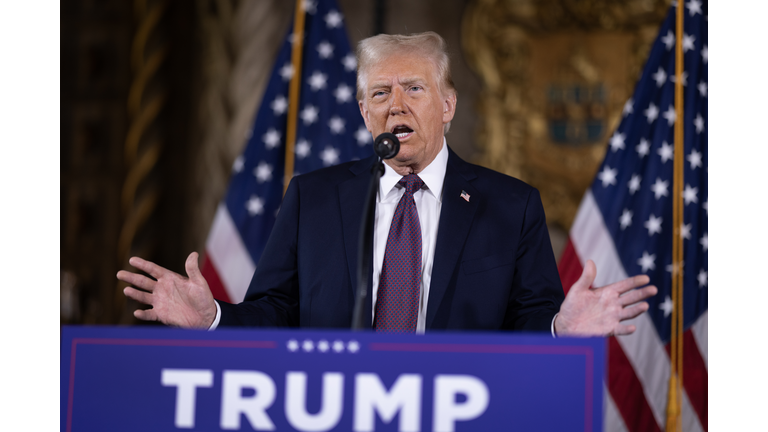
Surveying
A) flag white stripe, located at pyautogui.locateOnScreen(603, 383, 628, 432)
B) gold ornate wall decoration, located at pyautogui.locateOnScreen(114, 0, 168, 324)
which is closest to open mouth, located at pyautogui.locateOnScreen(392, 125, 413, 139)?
flag white stripe, located at pyautogui.locateOnScreen(603, 383, 628, 432)

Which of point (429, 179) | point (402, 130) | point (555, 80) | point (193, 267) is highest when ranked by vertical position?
point (555, 80)

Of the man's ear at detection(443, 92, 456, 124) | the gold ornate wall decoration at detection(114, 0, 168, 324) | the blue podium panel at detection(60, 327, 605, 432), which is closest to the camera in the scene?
the blue podium panel at detection(60, 327, 605, 432)

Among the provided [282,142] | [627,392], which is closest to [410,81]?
[282,142]

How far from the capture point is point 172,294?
154 cm

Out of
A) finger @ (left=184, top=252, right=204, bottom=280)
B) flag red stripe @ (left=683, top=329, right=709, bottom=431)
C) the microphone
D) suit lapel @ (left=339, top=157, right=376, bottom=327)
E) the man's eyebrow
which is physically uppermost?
the man's eyebrow

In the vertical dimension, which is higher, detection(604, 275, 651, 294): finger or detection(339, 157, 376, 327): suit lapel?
detection(339, 157, 376, 327): suit lapel

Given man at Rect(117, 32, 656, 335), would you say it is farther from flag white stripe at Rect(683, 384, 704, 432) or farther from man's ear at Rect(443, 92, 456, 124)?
flag white stripe at Rect(683, 384, 704, 432)

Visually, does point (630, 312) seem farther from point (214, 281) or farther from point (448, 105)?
point (214, 281)

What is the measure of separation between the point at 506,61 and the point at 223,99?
5.83 ft

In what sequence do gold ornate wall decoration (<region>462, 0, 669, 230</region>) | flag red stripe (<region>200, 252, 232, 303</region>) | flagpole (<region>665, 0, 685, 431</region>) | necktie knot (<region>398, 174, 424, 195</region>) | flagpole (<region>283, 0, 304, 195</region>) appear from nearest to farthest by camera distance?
necktie knot (<region>398, 174, 424, 195</region>) → flagpole (<region>665, 0, 685, 431</region>) → flag red stripe (<region>200, 252, 232, 303</region>) → flagpole (<region>283, 0, 304, 195</region>) → gold ornate wall decoration (<region>462, 0, 669, 230</region>)

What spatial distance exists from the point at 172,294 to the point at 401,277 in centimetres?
60

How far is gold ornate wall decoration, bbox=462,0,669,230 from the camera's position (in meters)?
3.97

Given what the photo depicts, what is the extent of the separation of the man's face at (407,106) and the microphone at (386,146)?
0.43 m

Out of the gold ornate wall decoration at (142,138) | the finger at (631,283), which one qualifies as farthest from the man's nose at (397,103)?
the gold ornate wall decoration at (142,138)
